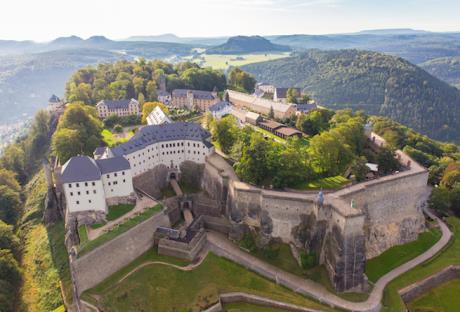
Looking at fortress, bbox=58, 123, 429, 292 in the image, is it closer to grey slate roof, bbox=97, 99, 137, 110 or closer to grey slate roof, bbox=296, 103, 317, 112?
grey slate roof, bbox=296, 103, 317, 112

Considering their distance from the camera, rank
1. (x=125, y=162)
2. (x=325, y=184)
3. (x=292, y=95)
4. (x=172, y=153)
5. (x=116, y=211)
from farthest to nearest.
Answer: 1. (x=292, y=95)
2. (x=172, y=153)
3. (x=325, y=184)
4. (x=125, y=162)
5. (x=116, y=211)

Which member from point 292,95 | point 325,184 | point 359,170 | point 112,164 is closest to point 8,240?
point 112,164

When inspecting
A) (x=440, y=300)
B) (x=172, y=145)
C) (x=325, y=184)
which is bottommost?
(x=440, y=300)

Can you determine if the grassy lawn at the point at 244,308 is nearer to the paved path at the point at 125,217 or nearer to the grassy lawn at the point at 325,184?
the grassy lawn at the point at 325,184

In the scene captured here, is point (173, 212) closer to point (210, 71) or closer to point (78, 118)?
point (78, 118)

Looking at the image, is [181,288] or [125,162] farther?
[125,162]

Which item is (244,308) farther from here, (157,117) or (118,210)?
(157,117)

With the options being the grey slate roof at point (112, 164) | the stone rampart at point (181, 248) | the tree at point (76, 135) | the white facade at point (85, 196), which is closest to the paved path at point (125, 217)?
the white facade at point (85, 196)
